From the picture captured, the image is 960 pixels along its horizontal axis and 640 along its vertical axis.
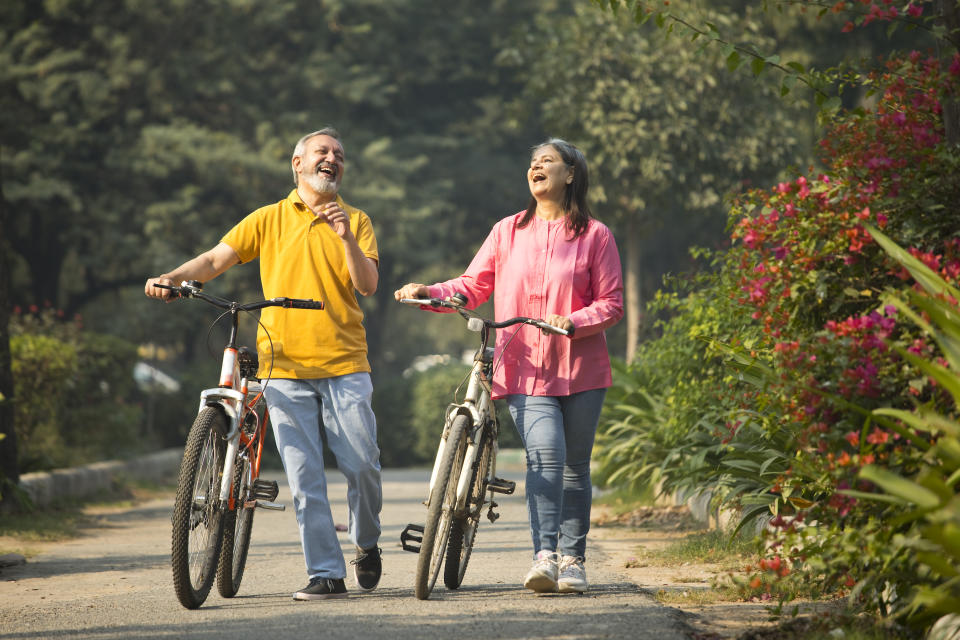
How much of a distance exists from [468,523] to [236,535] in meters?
0.99

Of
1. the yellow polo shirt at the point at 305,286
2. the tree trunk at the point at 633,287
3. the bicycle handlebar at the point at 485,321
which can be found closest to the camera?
the bicycle handlebar at the point at 485,321

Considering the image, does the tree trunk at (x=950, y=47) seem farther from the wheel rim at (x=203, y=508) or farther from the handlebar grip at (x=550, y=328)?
the wheel rim at (x=203, y=508)

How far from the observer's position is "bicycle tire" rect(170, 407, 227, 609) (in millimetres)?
4750

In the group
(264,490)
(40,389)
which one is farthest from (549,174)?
(40,389)

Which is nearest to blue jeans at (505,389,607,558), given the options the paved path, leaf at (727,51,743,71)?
the paved path

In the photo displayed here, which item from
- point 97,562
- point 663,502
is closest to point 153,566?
point 97,562

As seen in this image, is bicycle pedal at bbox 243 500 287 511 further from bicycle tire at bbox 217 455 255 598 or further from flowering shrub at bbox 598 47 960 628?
flowering shrub at bbox 598 47 960 628

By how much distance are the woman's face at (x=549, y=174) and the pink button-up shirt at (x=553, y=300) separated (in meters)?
0.13

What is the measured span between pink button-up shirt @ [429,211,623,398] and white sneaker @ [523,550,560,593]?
0.69 m

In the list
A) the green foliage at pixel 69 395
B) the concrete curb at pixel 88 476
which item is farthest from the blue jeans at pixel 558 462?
the green foliage at pixel 69 395

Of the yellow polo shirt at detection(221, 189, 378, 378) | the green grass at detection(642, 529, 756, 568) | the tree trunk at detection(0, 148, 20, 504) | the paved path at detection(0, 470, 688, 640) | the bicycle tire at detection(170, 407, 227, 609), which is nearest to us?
the paved path at detection(0, 470, 688, 640)

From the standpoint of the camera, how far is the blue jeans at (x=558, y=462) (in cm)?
530

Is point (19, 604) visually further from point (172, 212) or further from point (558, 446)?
point (172, 212)

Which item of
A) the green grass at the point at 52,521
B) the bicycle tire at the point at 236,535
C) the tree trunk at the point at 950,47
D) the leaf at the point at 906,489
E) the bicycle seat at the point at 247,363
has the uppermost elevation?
the tree trunk at the point at 950,47
